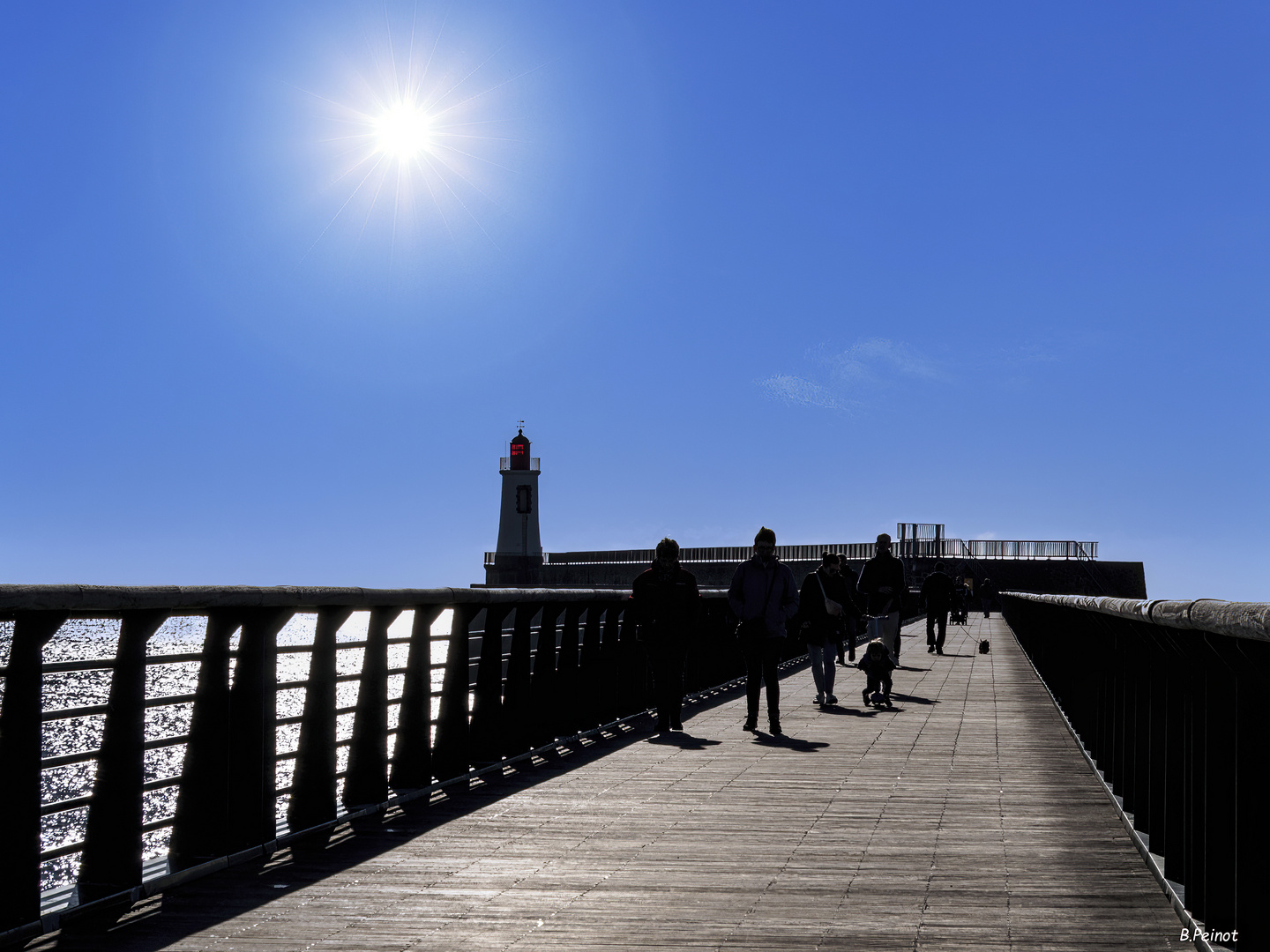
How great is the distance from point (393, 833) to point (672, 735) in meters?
5.20

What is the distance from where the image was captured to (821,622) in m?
14.0

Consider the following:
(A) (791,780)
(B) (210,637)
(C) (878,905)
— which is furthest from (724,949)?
(A) (791,780)

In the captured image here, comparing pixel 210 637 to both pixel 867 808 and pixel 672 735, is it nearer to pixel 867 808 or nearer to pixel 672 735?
pixel 867 808

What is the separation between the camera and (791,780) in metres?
8.75

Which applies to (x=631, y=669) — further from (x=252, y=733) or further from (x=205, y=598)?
A: (x=205, y=598)

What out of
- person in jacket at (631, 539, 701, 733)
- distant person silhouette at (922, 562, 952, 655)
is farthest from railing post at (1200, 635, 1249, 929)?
distant person silhouette at (922, 562, 952, 655)

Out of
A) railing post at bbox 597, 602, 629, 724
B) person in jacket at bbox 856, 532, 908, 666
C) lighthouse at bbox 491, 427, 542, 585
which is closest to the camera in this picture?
railing post at bbox 597, 602, 629, 724

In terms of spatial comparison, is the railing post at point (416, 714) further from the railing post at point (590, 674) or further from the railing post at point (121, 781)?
the railing post at point (590, 674)

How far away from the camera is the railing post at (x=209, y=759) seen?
Result: 18.7 feet

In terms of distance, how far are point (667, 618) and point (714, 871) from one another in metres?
6.07

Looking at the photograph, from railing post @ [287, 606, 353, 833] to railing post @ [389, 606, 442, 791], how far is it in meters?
0.99

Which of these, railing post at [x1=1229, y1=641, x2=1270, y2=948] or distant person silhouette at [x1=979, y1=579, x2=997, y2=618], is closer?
railing post at [x1=1229, y1=641, x2=1270, y2=948]

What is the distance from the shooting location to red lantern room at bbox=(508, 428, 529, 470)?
91062 millimetres

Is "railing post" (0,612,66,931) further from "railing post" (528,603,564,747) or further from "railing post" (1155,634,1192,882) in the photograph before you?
"railing post" (528,603,564,747)
